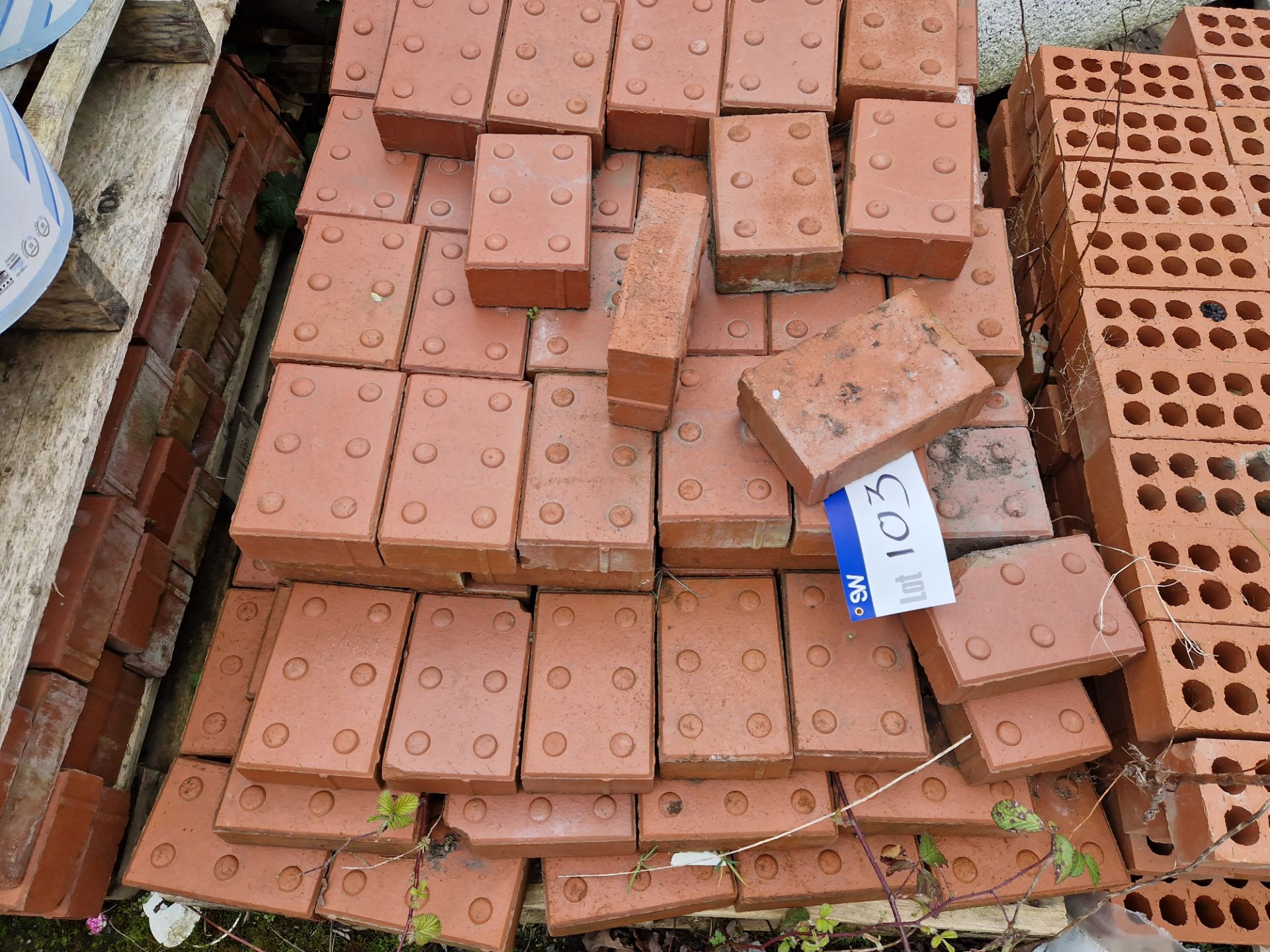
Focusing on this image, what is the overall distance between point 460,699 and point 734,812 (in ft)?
2.87

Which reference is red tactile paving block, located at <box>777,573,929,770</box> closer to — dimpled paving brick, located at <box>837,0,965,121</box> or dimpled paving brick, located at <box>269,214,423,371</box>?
dimpled paving brick, located at <box>269,214,423,371</box>

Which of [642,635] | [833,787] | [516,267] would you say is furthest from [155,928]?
[516,267]

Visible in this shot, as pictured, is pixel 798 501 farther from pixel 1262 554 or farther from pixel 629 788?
pixel 1262 554

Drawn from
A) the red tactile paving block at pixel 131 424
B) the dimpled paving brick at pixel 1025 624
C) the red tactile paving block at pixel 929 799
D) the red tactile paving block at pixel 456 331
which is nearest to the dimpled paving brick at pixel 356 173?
the red tactile paving block at pixel 456 331

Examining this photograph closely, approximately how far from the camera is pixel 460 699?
2441 mm

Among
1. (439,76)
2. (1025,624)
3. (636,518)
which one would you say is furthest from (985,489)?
(439,76)

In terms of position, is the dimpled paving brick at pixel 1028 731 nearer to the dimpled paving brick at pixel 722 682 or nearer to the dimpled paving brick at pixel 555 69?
the dimpled paving brick at pixel 722 682

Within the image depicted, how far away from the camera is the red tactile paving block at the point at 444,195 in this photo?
112 inches

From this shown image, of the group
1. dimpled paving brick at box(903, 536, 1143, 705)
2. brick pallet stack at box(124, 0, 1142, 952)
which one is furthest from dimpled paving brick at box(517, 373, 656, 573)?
dimpled paving brick at box(903, 536, 1143, 705)

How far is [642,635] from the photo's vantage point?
8.30ft

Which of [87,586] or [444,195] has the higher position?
[444,195]

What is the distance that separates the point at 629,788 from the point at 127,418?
6.76ft

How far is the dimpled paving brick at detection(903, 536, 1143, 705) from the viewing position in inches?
91.9

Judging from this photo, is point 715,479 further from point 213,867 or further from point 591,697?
point 213,867
